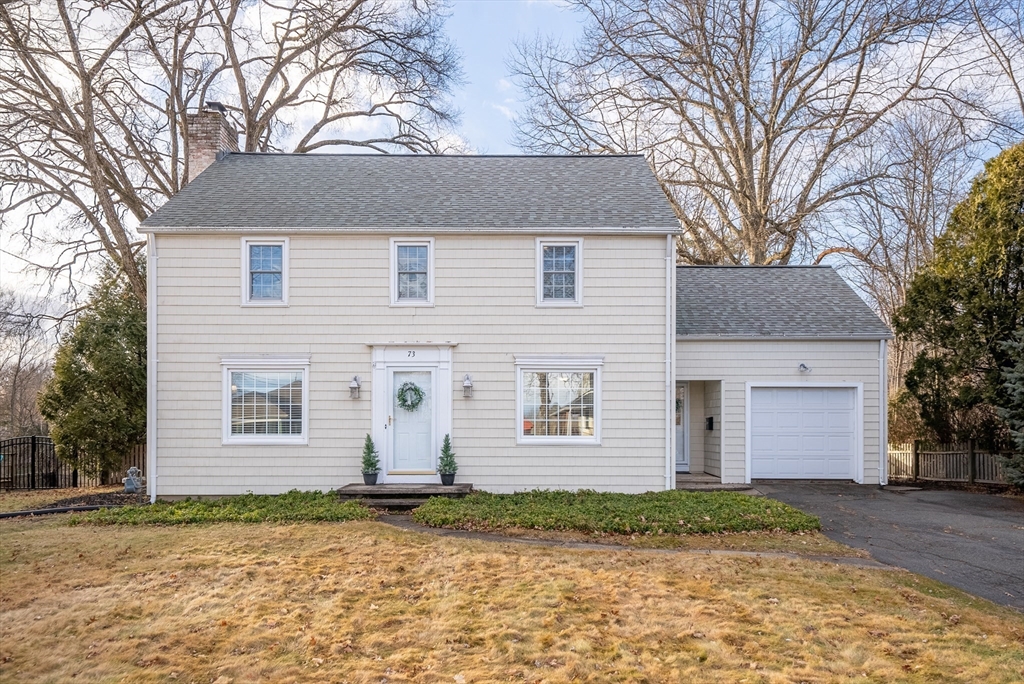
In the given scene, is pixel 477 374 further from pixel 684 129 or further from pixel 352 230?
pixel 684 129

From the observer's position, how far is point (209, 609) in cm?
616

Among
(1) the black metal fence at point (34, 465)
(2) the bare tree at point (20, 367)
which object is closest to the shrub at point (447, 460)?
(1) the black metal fence at point (34, 465)

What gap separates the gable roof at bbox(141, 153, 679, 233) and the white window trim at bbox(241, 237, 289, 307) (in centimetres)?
30

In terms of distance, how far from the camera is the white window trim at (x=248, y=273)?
12.4 m

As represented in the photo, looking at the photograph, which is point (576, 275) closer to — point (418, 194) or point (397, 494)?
point (418, 194)

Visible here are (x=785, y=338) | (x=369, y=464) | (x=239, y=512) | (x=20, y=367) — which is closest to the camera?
(x=239, y=512)

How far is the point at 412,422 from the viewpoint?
12414 mm

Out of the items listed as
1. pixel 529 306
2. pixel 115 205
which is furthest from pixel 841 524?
pixel 115 205

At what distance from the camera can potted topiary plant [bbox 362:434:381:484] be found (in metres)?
11.9

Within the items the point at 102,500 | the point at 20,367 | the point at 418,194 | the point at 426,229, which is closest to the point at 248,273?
the point at 426,229

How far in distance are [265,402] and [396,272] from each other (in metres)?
3.29

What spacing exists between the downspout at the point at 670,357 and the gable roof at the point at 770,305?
157cm

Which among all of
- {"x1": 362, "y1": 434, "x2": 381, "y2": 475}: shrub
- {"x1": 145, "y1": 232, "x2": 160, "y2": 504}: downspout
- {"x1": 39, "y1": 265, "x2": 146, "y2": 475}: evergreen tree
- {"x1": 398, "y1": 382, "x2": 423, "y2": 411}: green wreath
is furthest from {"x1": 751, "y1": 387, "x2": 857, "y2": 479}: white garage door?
{"x1": 39, "y1": 265, "x2": 146, "y2": 475}: evergreen tree

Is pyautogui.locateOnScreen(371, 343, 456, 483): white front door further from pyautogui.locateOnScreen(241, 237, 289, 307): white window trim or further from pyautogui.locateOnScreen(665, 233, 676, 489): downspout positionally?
pyautogui.locateOnScreen(665, 233, 676, 489): downspout
